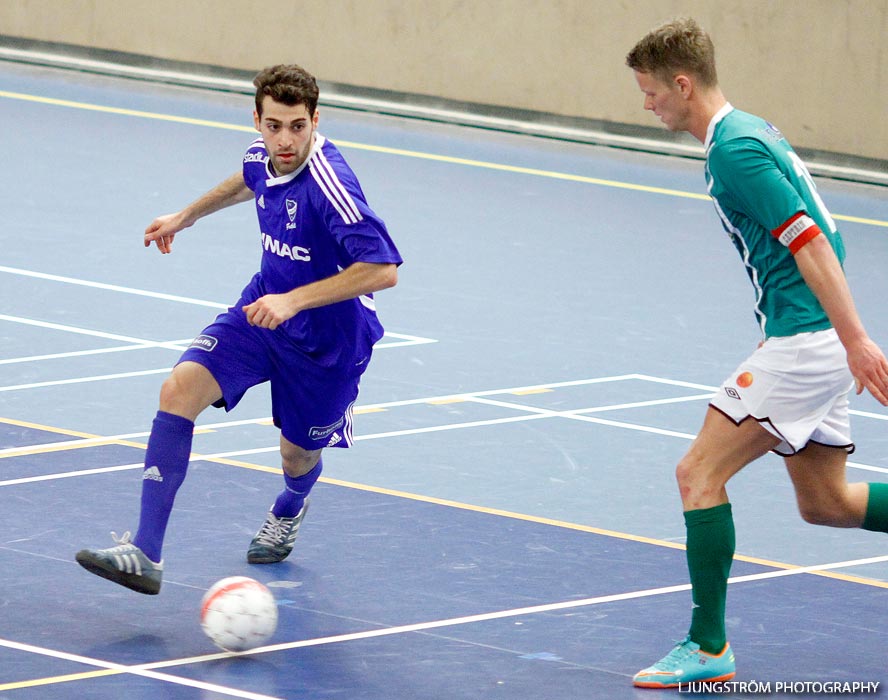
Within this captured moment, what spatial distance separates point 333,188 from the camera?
6.50 m

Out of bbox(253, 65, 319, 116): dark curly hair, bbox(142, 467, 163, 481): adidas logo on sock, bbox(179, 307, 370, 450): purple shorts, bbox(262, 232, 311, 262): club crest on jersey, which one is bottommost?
bbox(142, 467, 163, 481): adidas logo on sock

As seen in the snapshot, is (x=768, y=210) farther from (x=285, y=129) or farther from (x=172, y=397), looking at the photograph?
(x=172, y=397)

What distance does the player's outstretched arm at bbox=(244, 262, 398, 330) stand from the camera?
6148mm

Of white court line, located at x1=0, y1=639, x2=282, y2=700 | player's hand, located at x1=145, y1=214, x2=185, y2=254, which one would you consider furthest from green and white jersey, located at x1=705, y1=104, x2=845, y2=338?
player's hand, located at x1=145, y1=214, x2=185, y2=254

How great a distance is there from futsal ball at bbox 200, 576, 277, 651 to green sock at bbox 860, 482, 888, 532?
1.87 metres

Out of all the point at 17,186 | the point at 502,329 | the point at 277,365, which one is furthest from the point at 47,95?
the point at 277,365

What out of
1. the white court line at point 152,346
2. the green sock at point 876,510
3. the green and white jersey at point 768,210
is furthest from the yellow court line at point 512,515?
the green and white jersey at point 768,210

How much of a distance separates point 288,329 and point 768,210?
1941 millimetres

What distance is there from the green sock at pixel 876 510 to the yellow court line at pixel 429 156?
9854mm

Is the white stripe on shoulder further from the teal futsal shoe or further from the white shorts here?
the teal futsal shoe

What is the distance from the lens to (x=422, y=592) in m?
6.65

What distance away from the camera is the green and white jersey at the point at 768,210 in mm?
5469

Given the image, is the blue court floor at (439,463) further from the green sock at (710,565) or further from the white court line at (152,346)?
the green sock at (710,565)

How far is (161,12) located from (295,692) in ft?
54.7
